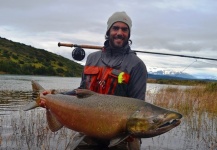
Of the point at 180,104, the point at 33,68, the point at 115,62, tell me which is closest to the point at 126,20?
the point at 115,62

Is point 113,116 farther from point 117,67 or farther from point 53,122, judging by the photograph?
point 53,122

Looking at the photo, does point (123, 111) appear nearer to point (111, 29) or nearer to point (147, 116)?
point (147, 116)

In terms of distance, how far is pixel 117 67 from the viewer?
4.61 m

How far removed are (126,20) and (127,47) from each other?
0.42m

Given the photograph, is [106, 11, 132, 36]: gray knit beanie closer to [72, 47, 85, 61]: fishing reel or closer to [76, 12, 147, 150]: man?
[76, 12, 147, 150]: man

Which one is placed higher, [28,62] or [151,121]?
[151,121]

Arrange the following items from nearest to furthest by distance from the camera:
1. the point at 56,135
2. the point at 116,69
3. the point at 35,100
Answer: the point at 116,69, the point at 35,100, the point at 56,135

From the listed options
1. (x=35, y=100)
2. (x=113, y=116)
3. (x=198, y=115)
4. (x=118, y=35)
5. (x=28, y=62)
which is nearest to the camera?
(x=113, y=116)

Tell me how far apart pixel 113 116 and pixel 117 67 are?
1.01m

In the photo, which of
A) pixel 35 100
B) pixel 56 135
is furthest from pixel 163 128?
pixel 56 135

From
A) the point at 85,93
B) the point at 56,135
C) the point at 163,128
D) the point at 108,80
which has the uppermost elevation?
the point at 108,80

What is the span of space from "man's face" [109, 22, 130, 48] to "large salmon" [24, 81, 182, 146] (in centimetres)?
99

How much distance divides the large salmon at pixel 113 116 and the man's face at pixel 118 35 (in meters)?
0.99

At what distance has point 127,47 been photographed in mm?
4789
